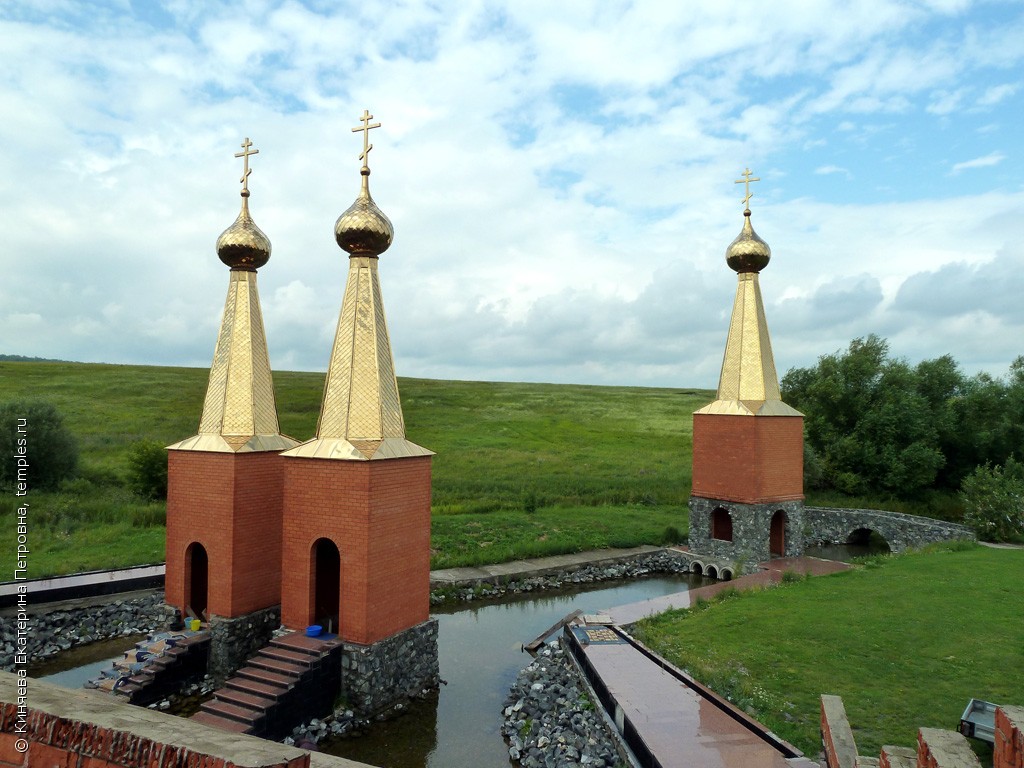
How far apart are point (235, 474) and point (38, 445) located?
49.1ft

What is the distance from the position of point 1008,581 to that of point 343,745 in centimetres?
1320

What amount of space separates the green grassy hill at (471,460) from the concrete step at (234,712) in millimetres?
8070

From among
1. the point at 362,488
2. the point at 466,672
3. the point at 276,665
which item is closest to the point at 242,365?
the point at 362,488

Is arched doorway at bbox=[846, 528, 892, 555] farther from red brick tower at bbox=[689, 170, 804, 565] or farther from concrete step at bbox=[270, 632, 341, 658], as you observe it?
concrete step at bbox=[270, 632, 341, 658]

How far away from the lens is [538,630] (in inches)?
510

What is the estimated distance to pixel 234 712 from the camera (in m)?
7.89

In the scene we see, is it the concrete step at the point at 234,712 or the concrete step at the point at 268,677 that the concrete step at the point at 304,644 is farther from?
the concrete step at the point at 234,712

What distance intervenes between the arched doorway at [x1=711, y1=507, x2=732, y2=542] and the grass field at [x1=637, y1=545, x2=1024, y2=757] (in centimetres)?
400

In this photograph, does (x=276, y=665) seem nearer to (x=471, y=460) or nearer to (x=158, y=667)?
(x=158, y=667)

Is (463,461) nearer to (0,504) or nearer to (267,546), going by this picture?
(0,504)

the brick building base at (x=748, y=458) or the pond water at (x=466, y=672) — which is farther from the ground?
the brick building base at (x=748, y=458)

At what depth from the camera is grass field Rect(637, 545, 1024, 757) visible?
25.4 feet

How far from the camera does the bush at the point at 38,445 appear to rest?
2000cm

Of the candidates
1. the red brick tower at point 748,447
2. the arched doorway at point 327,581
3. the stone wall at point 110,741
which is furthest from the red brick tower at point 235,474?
the red brick tower at point 748,447
